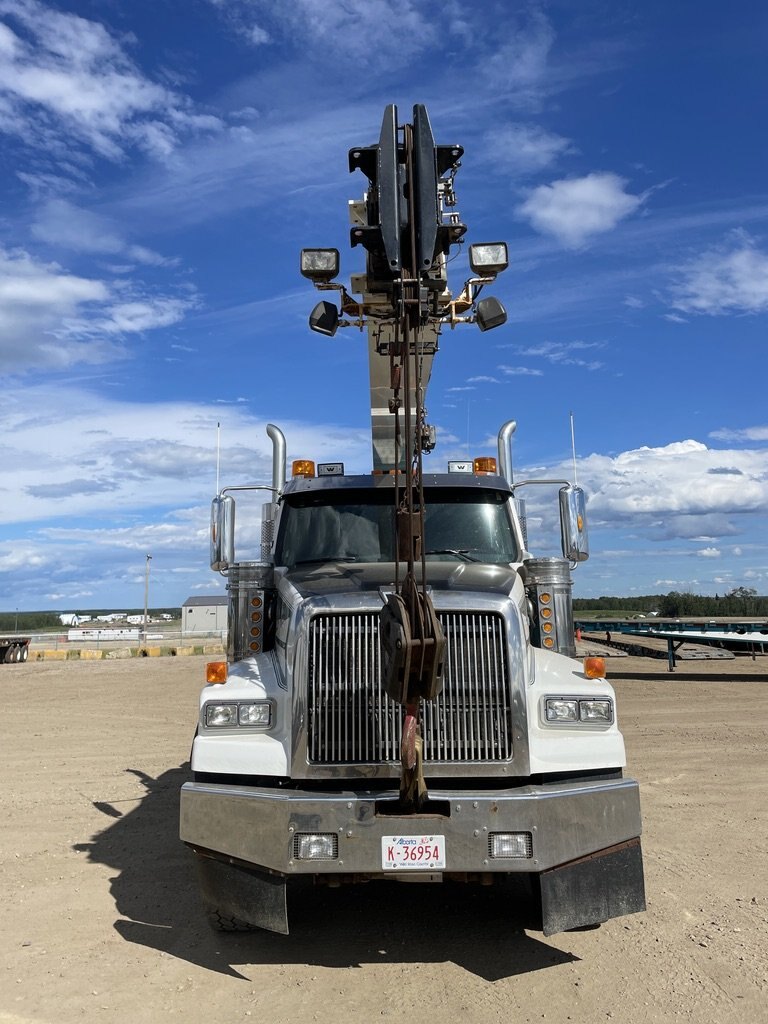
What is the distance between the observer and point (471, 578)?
4.89 m

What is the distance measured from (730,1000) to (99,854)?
179 inches

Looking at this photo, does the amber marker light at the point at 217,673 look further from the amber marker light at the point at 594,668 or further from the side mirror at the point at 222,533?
the amber marker light at the point at 594,668

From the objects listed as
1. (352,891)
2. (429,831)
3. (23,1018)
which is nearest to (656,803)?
(352,891)

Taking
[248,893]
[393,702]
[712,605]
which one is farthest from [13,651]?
[712,605]

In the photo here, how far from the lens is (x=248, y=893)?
4004mm

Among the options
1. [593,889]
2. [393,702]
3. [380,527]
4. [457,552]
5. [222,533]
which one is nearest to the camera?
[593,889]

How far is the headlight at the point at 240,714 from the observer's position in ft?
14.0

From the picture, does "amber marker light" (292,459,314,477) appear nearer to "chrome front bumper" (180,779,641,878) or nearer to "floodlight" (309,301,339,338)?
"floodlight" (309,301,339,338)

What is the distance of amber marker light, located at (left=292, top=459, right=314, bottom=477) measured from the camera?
21.0 ft

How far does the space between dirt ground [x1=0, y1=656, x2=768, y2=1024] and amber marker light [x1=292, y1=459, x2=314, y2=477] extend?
9.82ft

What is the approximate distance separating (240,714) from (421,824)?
1.11 m

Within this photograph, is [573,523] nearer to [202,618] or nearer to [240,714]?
[240,714]

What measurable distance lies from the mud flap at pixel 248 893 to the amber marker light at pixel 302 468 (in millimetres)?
3059

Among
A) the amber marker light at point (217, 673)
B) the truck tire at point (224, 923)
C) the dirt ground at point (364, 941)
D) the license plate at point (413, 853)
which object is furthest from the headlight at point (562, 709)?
the truck tire at point (224, 923)
